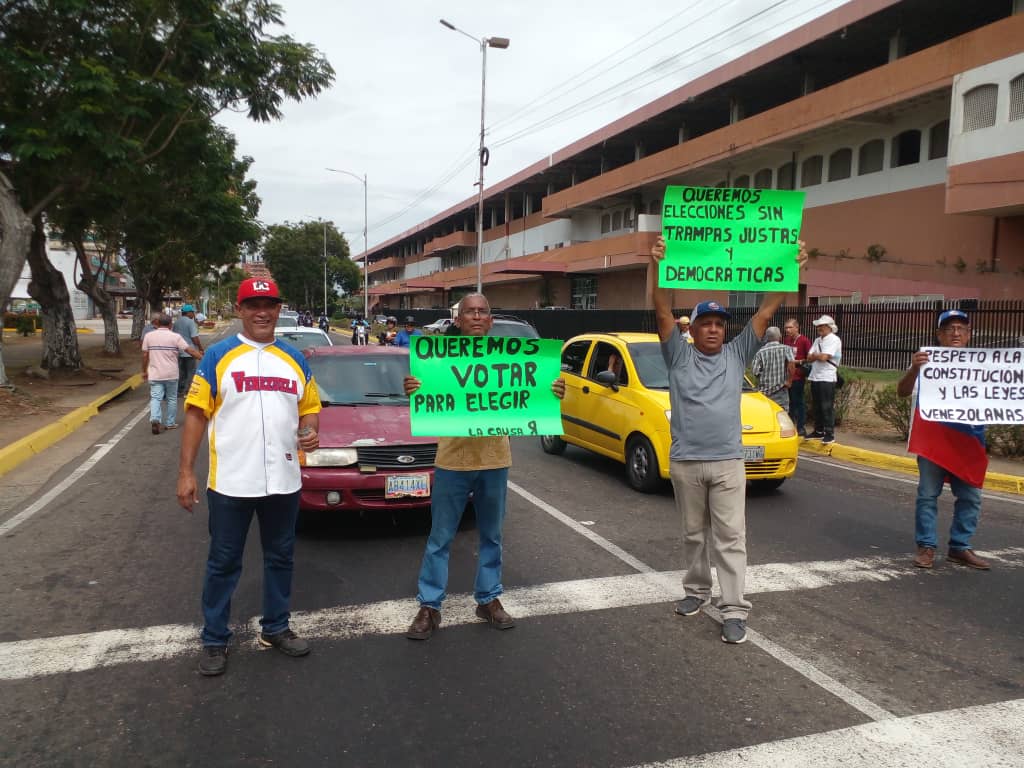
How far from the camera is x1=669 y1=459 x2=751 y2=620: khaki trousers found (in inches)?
167

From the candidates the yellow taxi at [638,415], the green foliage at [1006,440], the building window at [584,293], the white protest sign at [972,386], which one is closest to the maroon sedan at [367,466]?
the yellow taxi at [638,415]

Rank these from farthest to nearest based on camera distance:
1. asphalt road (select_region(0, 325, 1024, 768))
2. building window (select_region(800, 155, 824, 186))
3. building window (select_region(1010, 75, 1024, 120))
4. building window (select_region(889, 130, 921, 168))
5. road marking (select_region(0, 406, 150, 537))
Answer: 1. building window (select_region(800, 155, 824, 186))
2. building window (select_region(889, 130, 921, 168))
3. building window (select_region(1010, 75, 1024, 120))
4. road marking (select_region(0, 406, 150, 537))
5. asphalt road (select_region(0, 325, 1024, 768))

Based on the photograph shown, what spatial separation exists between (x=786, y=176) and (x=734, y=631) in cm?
2642

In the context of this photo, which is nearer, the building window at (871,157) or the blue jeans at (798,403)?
the blue jeans at (798,403)

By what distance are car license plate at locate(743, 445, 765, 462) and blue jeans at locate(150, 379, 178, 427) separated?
8.63 m

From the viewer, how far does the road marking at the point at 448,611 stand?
3.88 meters

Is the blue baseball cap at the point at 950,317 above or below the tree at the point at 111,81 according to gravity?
below

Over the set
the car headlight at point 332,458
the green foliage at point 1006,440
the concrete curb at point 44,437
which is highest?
the car headlight at point 332,458

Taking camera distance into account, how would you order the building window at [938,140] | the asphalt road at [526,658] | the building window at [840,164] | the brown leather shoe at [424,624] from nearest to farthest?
1. the asphalt road at [526,658]
2. the brown leather shoe at [424,624]
3. the building window at [938,140]
4. the building window at [840,164]

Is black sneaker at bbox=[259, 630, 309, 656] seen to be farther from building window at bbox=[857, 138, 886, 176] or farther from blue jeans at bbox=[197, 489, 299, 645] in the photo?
building window at bbox=[857, 138, 886, 176]

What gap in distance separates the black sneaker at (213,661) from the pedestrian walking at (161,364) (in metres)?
8.46

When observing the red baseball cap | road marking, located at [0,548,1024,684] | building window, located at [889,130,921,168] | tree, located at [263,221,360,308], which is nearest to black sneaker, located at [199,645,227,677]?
road marking, located at [0,548,1024,684]

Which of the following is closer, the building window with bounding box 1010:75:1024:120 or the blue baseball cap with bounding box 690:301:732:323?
the blue baseball cap with bounding box 690:301:732:323

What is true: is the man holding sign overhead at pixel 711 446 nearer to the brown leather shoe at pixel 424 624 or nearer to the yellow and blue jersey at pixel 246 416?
the brown leather shoe at pixel 424 624
